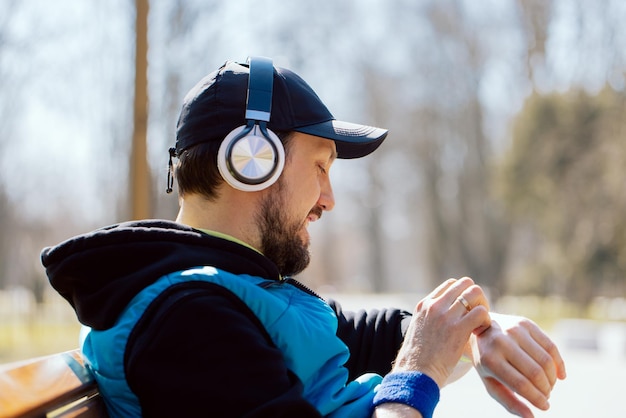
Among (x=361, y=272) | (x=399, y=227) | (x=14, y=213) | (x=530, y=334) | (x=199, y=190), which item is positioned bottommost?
(x=361, y=272)

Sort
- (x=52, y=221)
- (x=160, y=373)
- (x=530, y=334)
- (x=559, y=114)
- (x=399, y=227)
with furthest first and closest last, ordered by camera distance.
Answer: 1. (x=399, y=227)
2. (x=52, y=221)
3. (x=559, y=114)
4. (x=530, y=334)
5. (x=160, y=373)

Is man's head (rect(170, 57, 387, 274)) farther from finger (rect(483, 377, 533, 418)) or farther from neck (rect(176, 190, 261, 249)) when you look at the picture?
finger (rect(483, 377, 533, 418))

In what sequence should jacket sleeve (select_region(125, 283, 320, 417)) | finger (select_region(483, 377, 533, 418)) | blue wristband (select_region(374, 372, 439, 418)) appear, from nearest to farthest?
jacket sleeve (select_region(125, 283, 320, 417))
blue wristband (select_region(374, 372, 439, 418))
finger (select_region(483, 377, 533, 418))

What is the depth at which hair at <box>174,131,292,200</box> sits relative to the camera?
1.89 m

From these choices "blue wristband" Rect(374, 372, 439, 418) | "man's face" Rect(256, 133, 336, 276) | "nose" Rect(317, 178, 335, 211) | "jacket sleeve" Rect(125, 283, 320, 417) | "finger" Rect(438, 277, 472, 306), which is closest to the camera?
"jacket sleeve" Rect(125, 283, 320, 417)

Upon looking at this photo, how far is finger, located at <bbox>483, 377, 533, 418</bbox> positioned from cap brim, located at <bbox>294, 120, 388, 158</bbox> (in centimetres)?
75

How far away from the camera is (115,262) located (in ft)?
5.28

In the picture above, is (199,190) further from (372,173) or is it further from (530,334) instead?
(372,173)

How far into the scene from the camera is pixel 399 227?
4722 centimetres

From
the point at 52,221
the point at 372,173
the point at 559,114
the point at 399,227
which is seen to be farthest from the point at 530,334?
the point at 399,227

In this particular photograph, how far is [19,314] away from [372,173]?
19080mm

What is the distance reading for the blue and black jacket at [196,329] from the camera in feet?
4.60

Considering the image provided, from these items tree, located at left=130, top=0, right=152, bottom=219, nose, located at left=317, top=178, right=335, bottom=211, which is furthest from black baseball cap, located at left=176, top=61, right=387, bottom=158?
tree, located at left=130, top=0, right=152, bottom=219

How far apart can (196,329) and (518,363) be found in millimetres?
839
